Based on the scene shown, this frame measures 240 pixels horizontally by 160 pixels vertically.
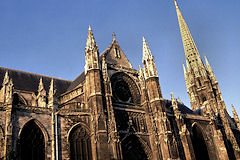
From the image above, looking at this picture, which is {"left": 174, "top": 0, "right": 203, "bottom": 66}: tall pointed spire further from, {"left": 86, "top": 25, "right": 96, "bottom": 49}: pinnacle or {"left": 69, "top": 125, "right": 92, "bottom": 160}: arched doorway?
{"left": 69, "top": 125, "right": 92, "bottom": 160}: arched doorway

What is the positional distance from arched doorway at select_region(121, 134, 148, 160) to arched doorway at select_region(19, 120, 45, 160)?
23.3 ft

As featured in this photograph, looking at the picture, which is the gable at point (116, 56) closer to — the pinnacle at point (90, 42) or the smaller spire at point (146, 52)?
the smaller spire at point (146, 52)

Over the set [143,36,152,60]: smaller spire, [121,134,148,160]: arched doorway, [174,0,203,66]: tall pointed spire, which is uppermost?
[174,0,203,66]: tall pointed spire

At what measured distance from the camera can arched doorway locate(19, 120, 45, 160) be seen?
60.2 ft

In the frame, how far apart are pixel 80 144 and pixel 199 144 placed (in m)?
16.3

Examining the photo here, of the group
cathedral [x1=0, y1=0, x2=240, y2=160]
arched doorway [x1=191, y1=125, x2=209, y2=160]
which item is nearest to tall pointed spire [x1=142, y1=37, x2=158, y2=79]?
cathedral [x1=0, y1=0, x2=240, y2=160]

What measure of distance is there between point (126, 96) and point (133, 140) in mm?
5017

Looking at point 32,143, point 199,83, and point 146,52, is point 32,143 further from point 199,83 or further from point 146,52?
point 199,83

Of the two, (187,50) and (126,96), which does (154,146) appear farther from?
(187,50)

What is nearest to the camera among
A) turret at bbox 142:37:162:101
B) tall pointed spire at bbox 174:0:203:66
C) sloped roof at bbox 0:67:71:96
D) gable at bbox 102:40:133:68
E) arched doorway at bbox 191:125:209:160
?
turret at bbox 142:37:162:101

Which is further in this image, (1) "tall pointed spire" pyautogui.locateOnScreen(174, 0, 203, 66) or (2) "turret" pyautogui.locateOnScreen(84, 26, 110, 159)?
(1) "tall pointed spire" pyautogui.locateOnScreen(174, 0, 203, 66)

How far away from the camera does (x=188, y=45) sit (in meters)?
57.5

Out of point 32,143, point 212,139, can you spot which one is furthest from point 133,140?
point 212,139

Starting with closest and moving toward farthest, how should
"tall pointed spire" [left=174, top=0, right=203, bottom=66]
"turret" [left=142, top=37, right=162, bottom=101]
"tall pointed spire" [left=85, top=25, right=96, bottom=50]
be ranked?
"tall pointed spire" [left=85, top=25, right=96, bottom=50] → "turret" [left=142, top=37, right=162, bottom=101] → "tall pointed spire" [left=174, top=0, right=203, bottom=66]
